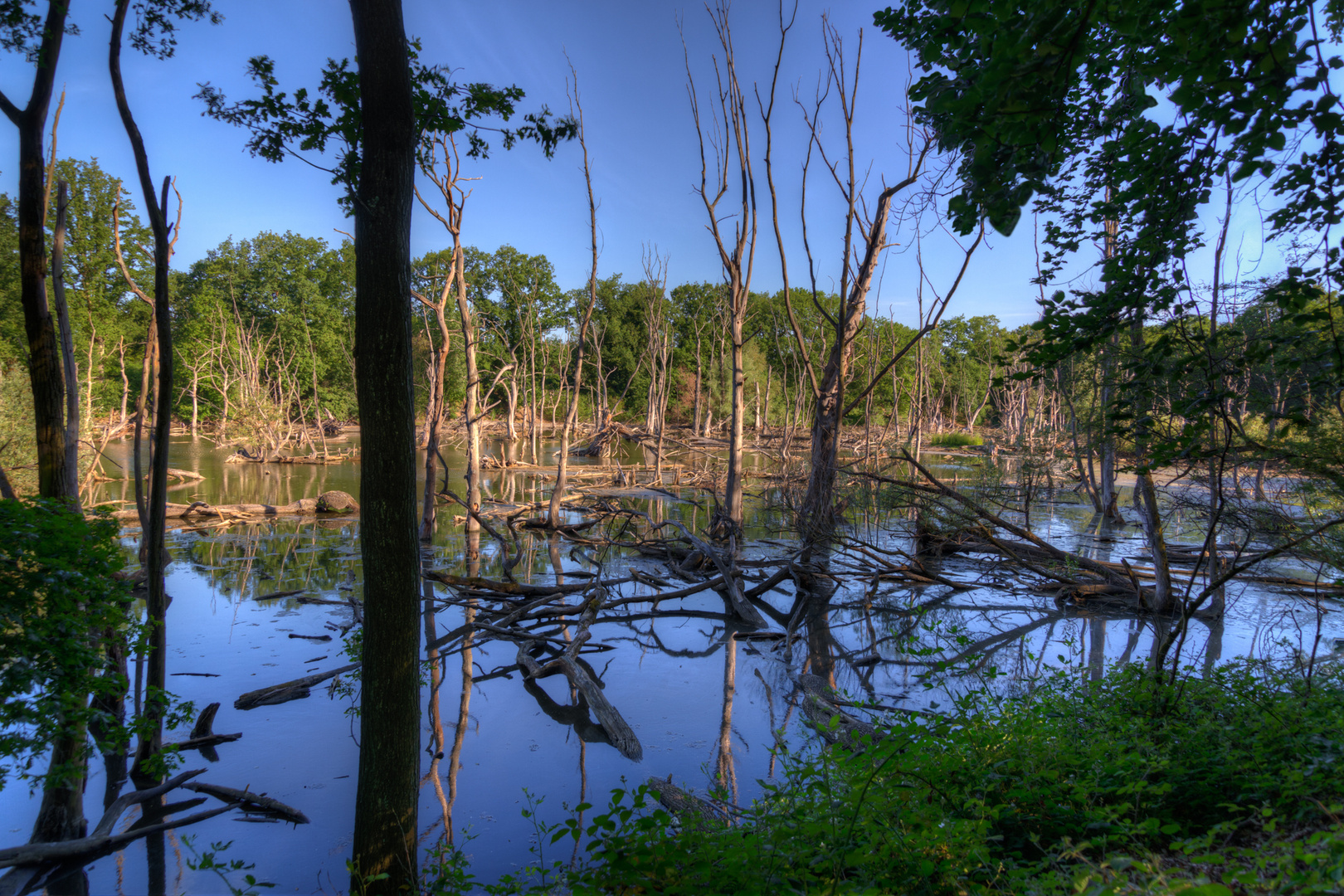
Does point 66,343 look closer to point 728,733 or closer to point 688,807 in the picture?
point 688,807

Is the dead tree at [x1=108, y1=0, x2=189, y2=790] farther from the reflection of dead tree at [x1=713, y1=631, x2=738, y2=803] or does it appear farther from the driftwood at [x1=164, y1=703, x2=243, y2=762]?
the reflection of dead tree at [x1=713, y1=631, x2=738, y2=803]

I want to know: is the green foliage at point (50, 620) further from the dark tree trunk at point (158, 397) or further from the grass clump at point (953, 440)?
the grass clump at point (953, 440)

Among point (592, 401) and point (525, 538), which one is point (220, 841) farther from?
point (592, 401)

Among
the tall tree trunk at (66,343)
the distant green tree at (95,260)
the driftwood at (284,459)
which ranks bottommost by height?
the driftwood at (284,459)

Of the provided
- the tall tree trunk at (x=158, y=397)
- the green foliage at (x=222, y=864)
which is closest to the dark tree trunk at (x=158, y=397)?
the tall tree trunk at (x=158, y=397)

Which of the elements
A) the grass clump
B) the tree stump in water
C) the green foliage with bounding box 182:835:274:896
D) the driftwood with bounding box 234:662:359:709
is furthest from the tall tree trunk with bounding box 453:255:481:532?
the grass clump

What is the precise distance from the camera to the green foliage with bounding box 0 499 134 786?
3.18 metres

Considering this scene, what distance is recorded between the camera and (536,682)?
699 cm

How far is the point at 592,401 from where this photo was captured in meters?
59.3

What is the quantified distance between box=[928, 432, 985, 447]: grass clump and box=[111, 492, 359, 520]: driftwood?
4139 cm

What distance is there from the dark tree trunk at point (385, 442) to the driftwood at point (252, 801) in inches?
45.7

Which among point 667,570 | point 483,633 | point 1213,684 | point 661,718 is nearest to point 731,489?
point 667,570

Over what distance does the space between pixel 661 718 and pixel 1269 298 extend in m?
5.13

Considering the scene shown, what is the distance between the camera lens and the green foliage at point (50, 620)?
10.4ft
